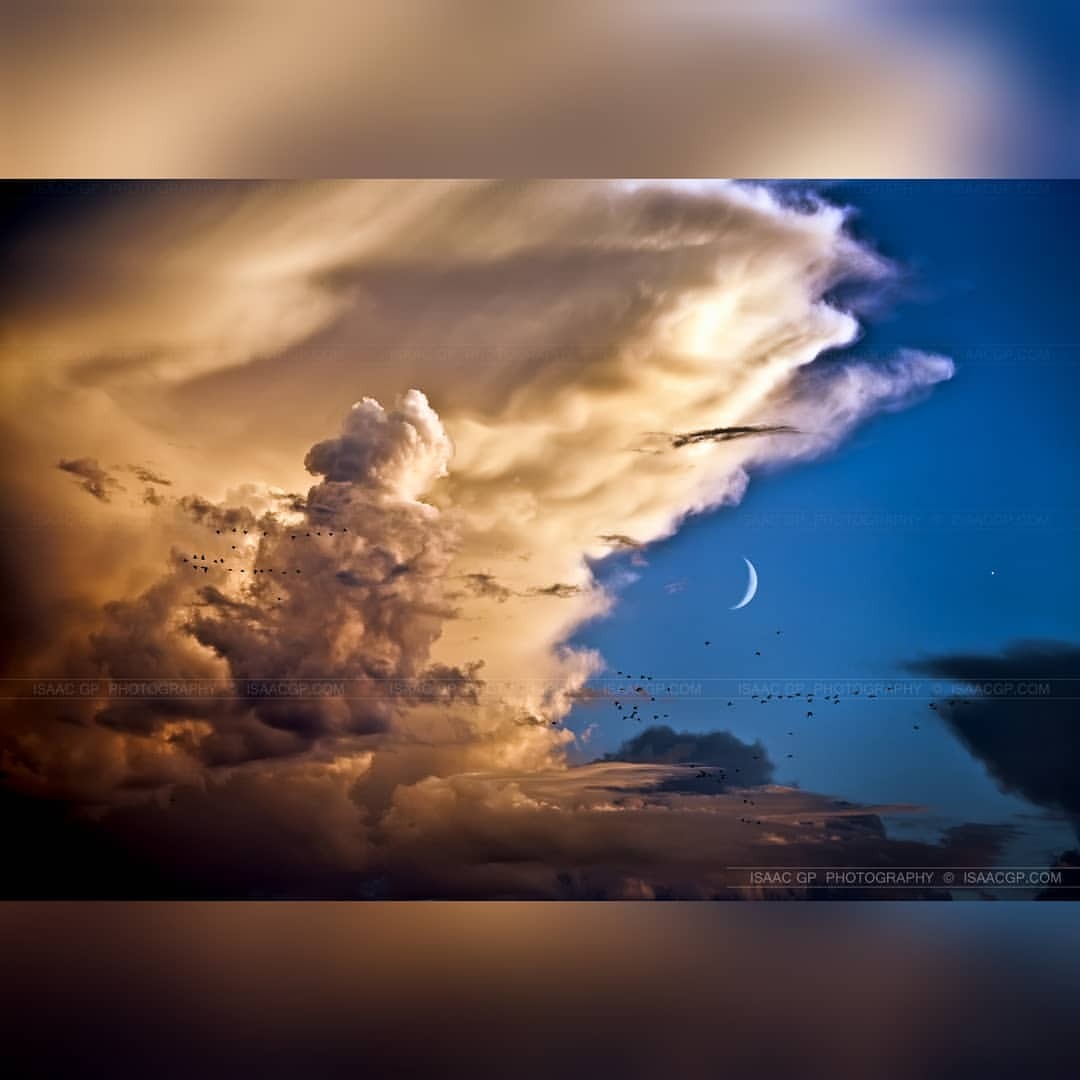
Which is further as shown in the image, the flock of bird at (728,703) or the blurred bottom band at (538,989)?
the flock of bird at (728,703)

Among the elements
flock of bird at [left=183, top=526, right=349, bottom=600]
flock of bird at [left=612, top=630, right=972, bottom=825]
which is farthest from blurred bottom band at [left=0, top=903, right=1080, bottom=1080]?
flock of bird at [left=183, top=526, right=349, bottom=600]

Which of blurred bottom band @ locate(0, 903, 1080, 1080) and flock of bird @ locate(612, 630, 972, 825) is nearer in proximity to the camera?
blurred bottom band @ locate(0, 903, 1080, 1080)

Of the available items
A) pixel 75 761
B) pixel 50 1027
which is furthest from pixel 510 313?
pixel 50 1027

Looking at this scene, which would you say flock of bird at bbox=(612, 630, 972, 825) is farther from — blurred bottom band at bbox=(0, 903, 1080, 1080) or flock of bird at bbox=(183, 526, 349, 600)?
flock of bird at bbox=(183, 526, 349, 600)

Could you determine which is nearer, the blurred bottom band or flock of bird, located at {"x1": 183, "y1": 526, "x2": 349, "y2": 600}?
the blurred bottom band

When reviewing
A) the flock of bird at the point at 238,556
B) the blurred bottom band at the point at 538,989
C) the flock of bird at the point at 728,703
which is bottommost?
the blurred bottom band at the point at 538,989

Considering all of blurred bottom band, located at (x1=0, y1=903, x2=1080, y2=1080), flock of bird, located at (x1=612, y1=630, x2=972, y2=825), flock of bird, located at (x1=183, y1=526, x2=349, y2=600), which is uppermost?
flock of bird, located at (x1=183, y1=526, x2=349, y2=600)

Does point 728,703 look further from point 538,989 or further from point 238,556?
point 238,556

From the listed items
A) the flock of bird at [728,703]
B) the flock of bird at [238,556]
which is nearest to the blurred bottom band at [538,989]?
the flock of bird at [728,703]

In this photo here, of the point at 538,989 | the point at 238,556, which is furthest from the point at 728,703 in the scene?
the point at 238,556

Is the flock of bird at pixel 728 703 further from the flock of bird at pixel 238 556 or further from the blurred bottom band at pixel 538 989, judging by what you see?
the flock of bird at pixel 238 556

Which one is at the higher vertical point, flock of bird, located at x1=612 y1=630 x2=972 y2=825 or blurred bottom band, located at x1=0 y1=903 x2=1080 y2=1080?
flock of bird, located at x1=612 y1=630 x2=972 y2=825

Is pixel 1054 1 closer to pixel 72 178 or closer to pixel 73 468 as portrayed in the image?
pixel 72 178

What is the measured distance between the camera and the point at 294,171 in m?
3.19
